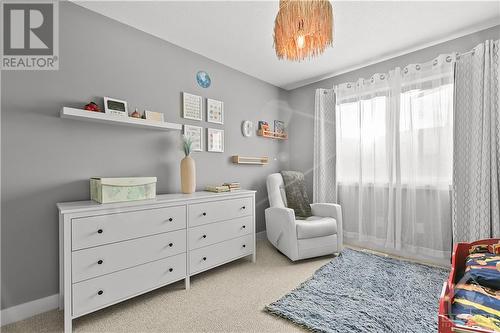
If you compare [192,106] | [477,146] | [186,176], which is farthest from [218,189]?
[477,146]

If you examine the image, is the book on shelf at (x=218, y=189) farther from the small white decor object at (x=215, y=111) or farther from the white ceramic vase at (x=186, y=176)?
the small white decor object at (x=215, y=111)

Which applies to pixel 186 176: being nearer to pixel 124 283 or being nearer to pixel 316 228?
pixel 124 283

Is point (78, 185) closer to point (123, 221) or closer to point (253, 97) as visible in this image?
point (123, 221)

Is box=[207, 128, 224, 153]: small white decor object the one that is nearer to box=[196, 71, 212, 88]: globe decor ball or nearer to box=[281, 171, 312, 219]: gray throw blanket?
box=[196, 71, 212, 88]: globe decor ball

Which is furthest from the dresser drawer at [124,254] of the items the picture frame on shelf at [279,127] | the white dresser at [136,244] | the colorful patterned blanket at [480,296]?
the picture frame on shelf at [279,127]

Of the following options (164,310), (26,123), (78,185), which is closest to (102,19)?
(26,123)

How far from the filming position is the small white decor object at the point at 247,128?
3.43 m

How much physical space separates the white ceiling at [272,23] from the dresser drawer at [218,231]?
2.03 metres

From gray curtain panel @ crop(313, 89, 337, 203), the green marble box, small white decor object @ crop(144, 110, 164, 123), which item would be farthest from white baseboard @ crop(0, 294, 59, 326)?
gray curtain panel @ crop(313, 89, 337, 203)

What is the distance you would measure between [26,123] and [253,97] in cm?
265

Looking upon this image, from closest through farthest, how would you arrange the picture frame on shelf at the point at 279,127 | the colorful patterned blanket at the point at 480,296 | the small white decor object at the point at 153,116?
the colorful patterned blanket at the point at 480,296
the small white decor object at the point at 153,116
the picture frame on shelf at the point at 279,127

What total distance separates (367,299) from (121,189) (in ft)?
7.29

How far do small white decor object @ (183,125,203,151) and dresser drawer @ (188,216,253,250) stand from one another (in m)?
0.98

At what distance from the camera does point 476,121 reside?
2348 millimetres
